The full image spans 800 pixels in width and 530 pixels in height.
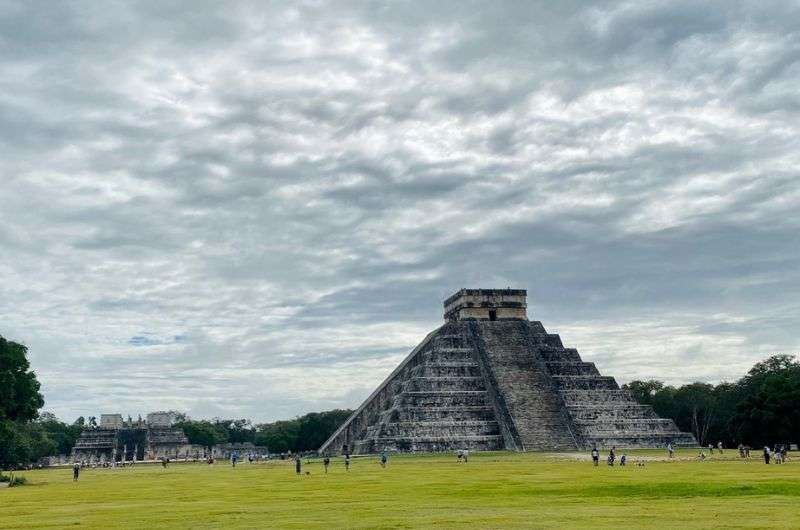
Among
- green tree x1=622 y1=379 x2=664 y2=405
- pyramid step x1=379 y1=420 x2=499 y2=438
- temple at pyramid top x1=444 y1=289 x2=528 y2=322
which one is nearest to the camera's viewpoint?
pyramid step x1=379 y1=420 x2=499 y2=438

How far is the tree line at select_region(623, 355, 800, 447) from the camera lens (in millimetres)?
50000

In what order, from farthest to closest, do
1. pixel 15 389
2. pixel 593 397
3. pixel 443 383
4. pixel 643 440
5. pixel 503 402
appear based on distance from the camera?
pixel 593 397 → pixel 443 383 → pixel 503 402 → pixel 643 440 → pixel 15 389

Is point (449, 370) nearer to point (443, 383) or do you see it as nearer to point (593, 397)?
point (443, 383)

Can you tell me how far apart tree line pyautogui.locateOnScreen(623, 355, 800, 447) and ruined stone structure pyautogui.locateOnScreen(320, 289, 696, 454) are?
5.24 m

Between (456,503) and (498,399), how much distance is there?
34.4 meters

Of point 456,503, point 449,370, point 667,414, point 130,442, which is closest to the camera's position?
point 456,503

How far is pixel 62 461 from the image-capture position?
85.8 meters

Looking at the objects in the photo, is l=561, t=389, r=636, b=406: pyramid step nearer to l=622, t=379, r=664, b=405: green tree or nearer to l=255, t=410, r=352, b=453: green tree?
l=622, t=379, r=664, b=405: green tree

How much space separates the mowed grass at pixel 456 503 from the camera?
45.1ft

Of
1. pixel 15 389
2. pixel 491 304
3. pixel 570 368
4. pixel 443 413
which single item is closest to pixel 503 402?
pixel 443 413

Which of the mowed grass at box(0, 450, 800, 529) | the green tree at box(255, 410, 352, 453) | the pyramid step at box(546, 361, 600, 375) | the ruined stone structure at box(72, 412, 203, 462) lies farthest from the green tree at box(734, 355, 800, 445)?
the ruined stone structure at box(72, 412, 203, 462)

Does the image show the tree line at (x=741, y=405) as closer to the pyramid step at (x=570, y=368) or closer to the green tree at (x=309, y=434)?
the pyramid step at (x=570, y=368)

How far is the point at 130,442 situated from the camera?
308ft

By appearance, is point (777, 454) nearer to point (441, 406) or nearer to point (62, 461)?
point (441, 406)
